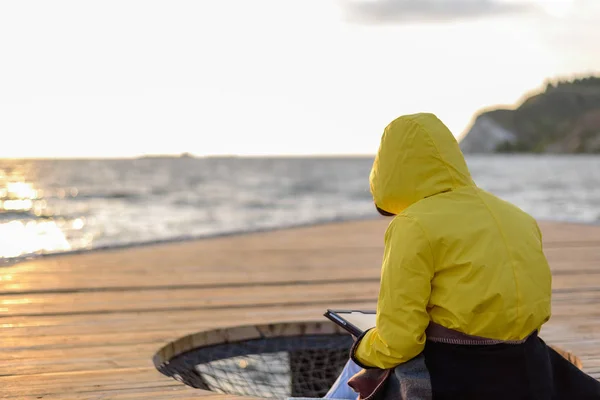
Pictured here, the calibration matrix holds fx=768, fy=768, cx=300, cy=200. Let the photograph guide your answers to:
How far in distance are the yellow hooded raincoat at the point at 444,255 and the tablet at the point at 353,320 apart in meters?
0.27

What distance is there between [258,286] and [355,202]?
28.3 m

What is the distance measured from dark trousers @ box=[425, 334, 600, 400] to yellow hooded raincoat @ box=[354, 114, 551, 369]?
0.05m

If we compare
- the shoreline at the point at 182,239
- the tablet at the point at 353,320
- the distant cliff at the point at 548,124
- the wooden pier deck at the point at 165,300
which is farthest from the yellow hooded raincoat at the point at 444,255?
the distant cliff at the point at 548,124

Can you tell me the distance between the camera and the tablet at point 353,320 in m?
2.32

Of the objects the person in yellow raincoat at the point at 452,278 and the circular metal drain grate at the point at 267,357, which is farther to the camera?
the circular metal drain grate at the point at 267,357

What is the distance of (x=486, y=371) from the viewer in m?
2.02

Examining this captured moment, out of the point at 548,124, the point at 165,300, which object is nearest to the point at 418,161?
the point at 165,300

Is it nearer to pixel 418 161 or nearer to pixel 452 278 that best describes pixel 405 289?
pixel 452 278

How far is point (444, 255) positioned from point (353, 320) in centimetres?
57

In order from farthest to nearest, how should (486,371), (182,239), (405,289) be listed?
(182,239)
(486,371)
(405,289)

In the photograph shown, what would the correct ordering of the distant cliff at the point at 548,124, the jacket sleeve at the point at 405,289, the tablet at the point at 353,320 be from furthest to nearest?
1. the distant cliff at the point at 548,124
2. the tablet at the point at 353,320
3. the jacket sleeve at the point at 405,289

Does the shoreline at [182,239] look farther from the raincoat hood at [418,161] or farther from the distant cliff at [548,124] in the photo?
the distant cliff at [548,124]

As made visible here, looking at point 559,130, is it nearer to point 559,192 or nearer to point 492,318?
point 559,192

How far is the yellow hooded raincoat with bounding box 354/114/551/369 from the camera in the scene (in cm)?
190
